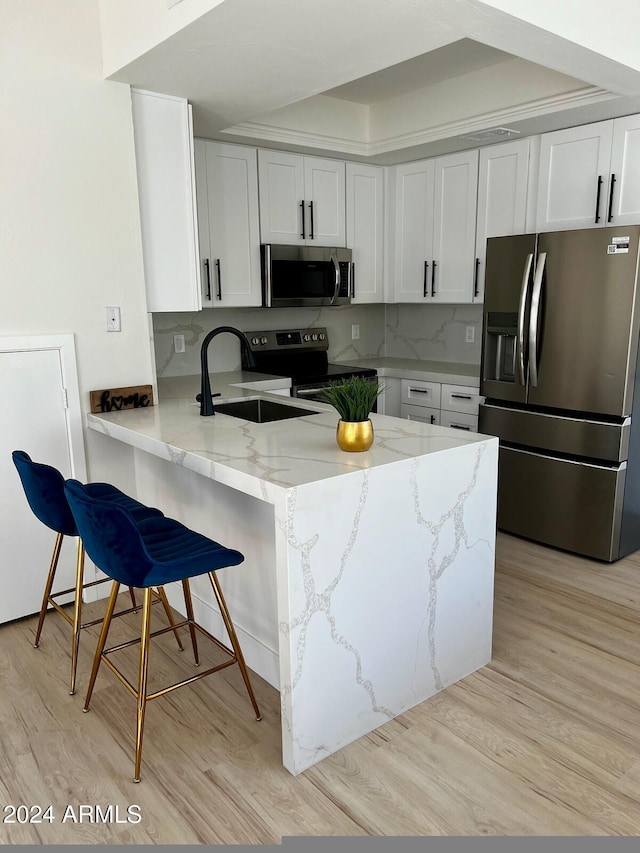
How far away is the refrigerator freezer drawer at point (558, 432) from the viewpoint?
321 centimetres

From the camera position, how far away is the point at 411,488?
2049mm

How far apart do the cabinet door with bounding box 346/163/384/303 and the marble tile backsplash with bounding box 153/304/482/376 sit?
1.25 ft

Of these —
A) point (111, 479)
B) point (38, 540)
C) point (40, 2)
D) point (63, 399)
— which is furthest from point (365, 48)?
point (38, 540)

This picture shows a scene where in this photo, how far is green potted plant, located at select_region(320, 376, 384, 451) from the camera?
2.02 m

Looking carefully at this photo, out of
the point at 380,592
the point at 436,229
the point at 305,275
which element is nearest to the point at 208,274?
the point at 305,275

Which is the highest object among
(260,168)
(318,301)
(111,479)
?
(260,168)

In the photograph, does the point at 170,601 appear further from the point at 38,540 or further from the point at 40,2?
the point at 40,2

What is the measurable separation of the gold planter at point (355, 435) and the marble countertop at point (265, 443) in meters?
0.03

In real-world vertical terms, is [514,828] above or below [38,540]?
below

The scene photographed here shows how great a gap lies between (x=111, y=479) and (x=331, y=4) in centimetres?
210

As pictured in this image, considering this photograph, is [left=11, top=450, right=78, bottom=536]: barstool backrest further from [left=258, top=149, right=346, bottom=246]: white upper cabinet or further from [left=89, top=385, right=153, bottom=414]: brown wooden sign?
→ [left=258, top=149, right=346, bottom=246]: white upper cabinet

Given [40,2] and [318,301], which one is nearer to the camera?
[40,2]

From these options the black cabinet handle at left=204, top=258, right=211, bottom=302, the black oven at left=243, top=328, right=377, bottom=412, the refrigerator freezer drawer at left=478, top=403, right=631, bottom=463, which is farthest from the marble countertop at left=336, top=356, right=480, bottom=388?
the black cabinet handle at left=204, top=258, right=211, bottom=302

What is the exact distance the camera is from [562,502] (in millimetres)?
3457
